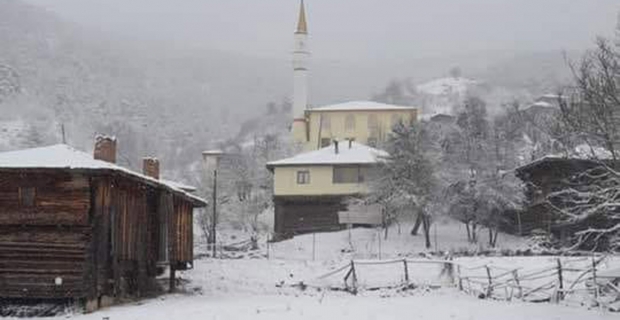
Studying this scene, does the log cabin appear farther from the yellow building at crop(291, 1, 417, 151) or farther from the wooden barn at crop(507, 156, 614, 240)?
the yellow building at crop(291, 1, 417, 151)

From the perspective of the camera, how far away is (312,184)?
63.6 meters

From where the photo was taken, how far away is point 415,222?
185 feet

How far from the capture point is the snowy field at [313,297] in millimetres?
22797

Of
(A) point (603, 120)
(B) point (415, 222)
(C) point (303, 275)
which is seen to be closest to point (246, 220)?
(B) point (415, 222)

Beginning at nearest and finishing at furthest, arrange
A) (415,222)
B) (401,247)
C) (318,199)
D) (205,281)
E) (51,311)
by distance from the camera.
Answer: (51,311) < (205,281) < (401,247) < (415,222) < (318,199)

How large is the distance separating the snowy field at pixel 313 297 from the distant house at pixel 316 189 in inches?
425

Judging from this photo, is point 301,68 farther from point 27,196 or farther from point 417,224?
point 27,196

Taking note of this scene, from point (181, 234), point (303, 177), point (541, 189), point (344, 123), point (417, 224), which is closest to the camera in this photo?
point (181, 234)

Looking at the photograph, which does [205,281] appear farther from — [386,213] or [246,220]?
[246,220]

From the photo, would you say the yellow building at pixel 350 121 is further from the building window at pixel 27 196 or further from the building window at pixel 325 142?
the building window at pixel 27 196

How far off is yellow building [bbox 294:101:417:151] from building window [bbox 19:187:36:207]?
2743 inches

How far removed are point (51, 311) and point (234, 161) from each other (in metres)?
67.3

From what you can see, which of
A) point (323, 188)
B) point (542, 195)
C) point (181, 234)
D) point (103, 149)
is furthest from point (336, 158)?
point (103, 149)

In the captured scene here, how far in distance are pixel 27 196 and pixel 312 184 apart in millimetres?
38573
